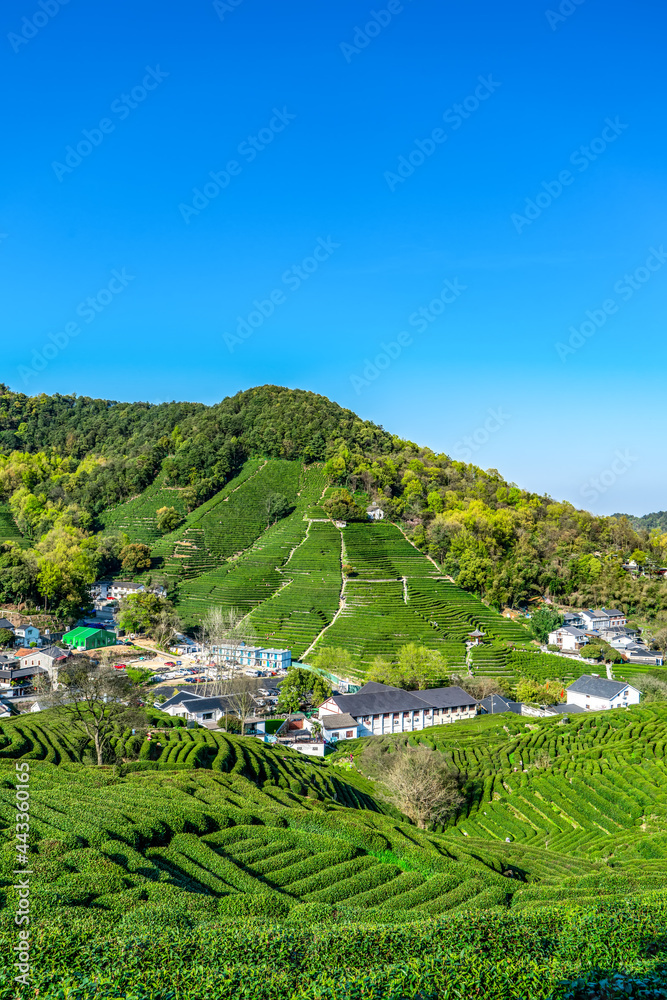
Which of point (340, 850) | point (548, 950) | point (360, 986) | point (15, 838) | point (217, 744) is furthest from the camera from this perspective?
point (217, 744)

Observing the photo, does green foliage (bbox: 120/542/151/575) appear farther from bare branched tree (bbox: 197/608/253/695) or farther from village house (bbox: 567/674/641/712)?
village house (bbox: 567/674/641/712)

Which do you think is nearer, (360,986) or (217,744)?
(360,986)

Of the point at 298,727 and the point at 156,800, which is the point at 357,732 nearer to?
the point at 298,727

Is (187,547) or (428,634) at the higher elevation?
(187,547)

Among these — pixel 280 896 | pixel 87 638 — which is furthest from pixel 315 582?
pixel 280 896

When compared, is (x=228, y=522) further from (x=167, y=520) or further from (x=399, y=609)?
(x=399, y=609)

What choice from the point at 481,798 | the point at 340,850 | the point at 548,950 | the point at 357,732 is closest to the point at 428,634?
the point at 357,732

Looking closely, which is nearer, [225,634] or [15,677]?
[15,677]
